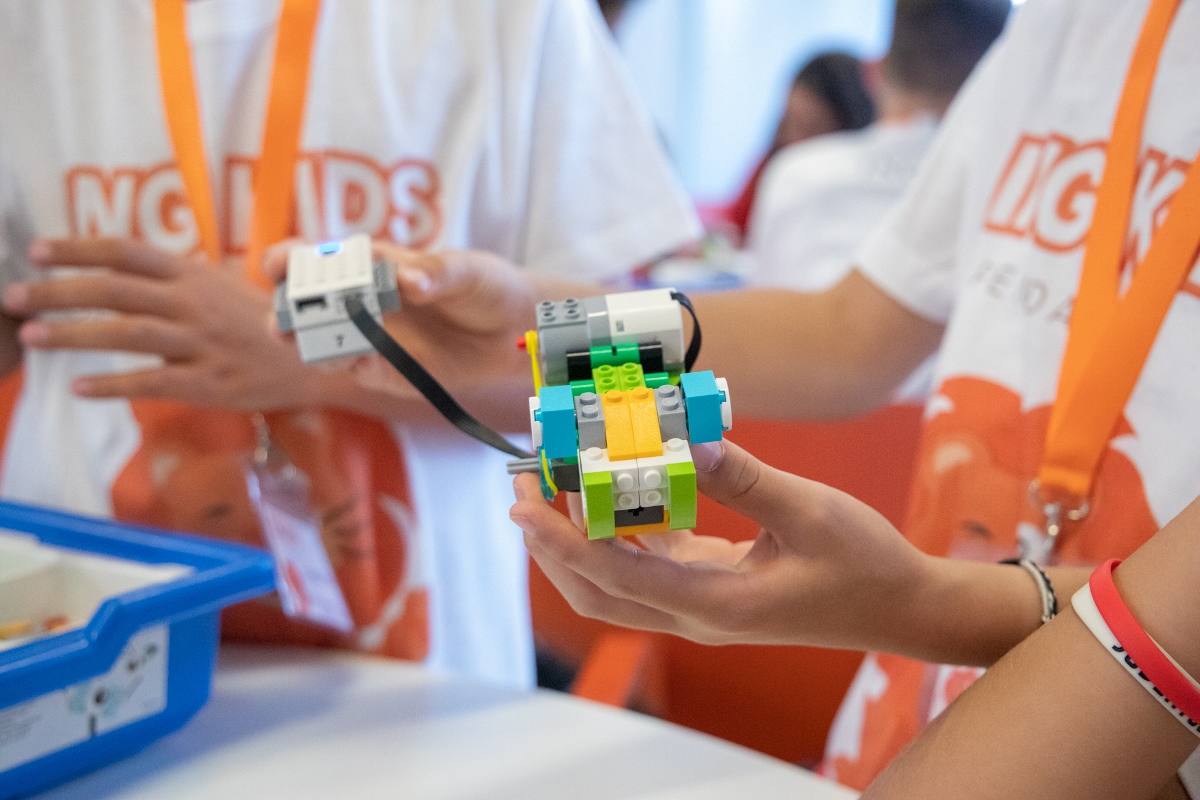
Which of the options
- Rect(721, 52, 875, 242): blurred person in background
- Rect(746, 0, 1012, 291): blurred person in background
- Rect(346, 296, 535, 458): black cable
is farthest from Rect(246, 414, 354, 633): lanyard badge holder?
Rect(721, 52, 875, 242): blurred person in background

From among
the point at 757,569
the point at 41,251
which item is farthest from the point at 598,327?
the point at 41,251

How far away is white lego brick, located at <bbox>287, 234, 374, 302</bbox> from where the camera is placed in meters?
0.47

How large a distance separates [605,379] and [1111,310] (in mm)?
331

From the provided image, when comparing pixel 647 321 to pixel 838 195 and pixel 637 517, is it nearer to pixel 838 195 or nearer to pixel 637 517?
pixel 637 517

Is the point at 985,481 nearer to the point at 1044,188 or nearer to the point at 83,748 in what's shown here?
the point at 1044,188

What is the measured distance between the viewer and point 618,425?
0.34 meters

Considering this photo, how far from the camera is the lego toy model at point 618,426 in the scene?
330 millimetres

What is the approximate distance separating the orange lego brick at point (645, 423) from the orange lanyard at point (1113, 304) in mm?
298

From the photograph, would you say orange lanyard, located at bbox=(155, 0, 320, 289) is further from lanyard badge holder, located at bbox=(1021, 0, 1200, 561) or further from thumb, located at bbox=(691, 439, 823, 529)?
lanyard badge holder, located at bbox=(1021, 0, 1200, 561)

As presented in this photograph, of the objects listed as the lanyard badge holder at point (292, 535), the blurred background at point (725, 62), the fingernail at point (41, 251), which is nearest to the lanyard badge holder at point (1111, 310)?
the lanyard badge holder at point (292, 535)

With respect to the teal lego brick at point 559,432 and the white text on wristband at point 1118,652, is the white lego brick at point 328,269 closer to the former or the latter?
the teal lego brick at point 559,432

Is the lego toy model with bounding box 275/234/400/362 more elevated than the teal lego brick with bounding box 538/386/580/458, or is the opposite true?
the lego toy model with bounding box 275/234/400/362

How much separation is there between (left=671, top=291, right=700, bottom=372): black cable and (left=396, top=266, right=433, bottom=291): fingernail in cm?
15

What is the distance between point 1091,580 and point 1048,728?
0.22 ft
